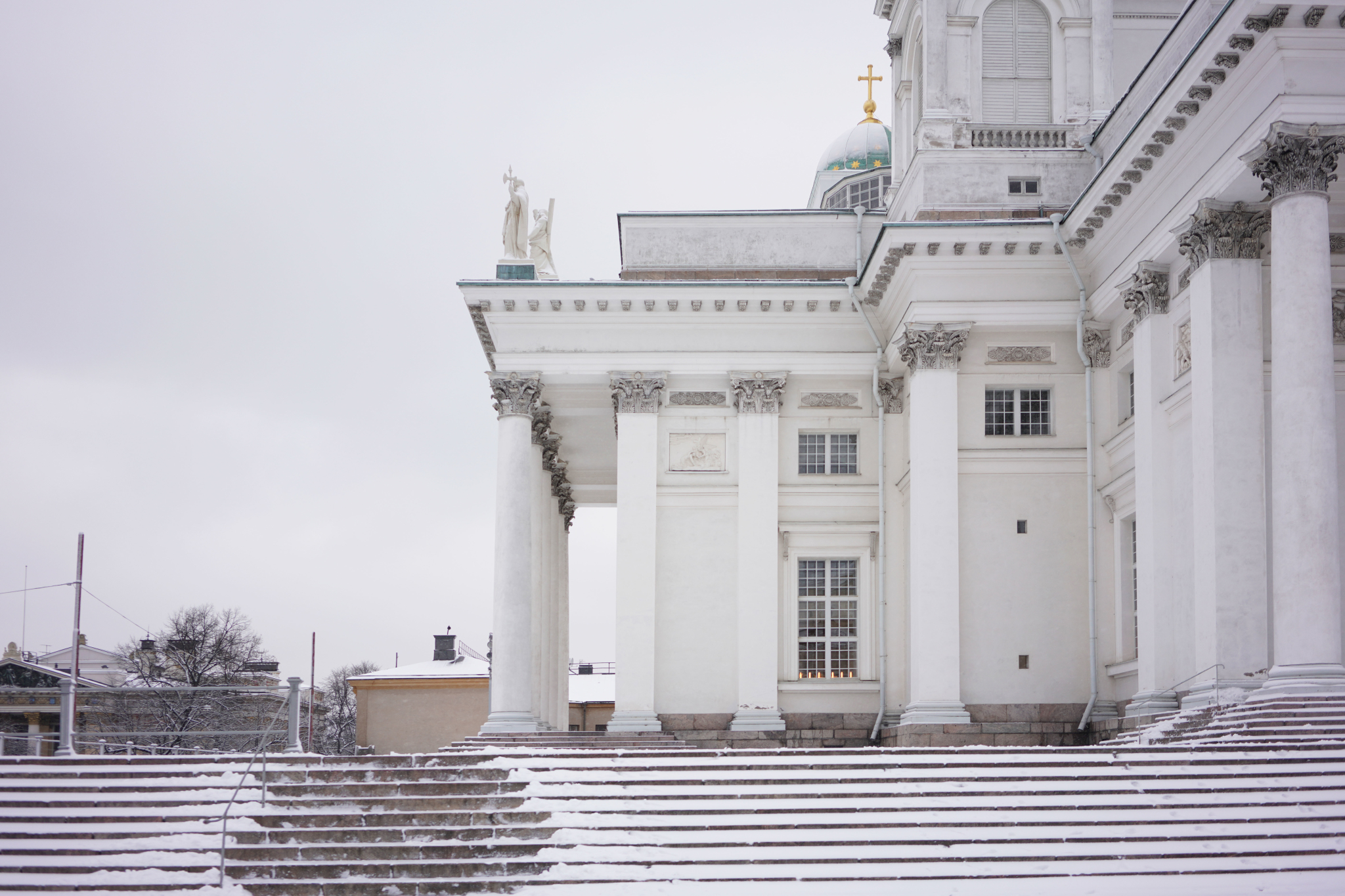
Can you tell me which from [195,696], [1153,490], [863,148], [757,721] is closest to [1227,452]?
[1153,490]

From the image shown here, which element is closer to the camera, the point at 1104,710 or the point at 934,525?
the point at 1104,710

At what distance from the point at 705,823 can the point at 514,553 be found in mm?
14213

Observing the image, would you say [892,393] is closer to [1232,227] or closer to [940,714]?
[940,714]

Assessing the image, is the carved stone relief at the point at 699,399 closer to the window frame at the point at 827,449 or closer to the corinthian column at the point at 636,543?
the corinthian column at the point at 636,543

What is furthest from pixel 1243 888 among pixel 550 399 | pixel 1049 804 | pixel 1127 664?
pixel 550 399

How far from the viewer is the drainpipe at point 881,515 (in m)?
30.4

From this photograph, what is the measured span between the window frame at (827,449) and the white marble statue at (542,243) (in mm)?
6794

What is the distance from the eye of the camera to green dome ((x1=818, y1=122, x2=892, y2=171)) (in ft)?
164

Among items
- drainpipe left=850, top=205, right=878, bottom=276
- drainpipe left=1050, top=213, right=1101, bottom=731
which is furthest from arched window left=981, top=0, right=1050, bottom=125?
drainpipe left=1050, top=213, right=1101, bottom=731

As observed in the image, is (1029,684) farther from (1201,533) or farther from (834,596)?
(1201,533)

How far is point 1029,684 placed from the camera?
2805 cm

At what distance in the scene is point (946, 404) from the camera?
28.4 meters

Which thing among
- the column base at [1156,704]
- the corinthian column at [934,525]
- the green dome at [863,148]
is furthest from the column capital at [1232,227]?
the green dome at [863,148]

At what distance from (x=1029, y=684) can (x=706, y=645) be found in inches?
271
